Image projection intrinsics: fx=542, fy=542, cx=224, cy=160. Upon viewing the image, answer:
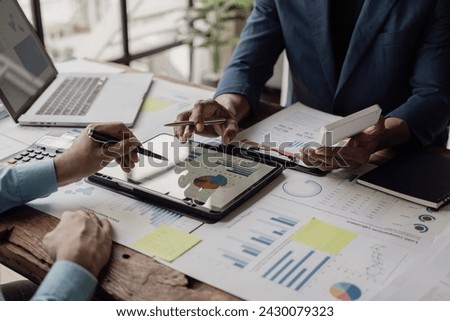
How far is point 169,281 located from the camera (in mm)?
891

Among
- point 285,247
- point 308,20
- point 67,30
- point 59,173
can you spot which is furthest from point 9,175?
point 67,30

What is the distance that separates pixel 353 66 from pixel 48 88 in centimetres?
93

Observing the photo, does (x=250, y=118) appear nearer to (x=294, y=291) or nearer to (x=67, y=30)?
(x=294, y=291)

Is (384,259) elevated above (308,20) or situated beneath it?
situated beneath

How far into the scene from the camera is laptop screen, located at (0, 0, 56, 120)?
1462 mm

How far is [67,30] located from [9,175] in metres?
3.63

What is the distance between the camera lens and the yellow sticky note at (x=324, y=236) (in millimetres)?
979

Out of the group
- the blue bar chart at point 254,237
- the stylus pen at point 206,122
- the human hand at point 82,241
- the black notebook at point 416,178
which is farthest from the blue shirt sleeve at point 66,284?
the black notebook at point 416,178

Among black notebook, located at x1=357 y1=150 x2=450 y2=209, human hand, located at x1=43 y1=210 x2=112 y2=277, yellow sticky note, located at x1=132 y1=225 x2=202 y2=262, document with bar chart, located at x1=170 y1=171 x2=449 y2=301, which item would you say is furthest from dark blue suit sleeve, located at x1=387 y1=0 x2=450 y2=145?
human hand, located at x1=43 y1=210 x2=112 y2=277

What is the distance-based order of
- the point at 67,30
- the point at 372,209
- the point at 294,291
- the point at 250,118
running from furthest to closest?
A: the point at 67,30, the point at 250,118, the point at 372,209, the point at 294,291

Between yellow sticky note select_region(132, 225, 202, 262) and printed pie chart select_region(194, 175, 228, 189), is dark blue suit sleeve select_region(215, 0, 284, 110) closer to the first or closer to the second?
printed pie chart select_region(194, 175, 228, 189)

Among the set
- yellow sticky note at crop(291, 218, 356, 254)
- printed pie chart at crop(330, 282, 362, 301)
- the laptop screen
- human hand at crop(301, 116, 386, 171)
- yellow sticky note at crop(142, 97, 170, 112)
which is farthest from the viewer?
yellow sticky note at crop(142, 97, 170, 112)

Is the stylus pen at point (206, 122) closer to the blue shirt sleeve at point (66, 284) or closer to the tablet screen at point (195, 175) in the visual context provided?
the tablet screen at point (195, 175)

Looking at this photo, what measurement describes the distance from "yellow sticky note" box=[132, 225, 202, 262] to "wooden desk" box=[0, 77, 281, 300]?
0.02 metres
